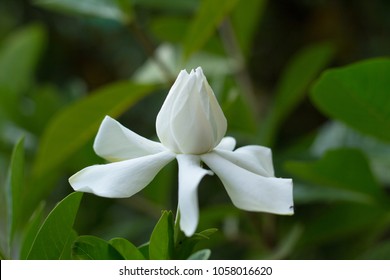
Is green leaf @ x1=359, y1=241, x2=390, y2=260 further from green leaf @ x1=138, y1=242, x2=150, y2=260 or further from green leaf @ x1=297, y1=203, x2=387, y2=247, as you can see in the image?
green leaf @ x1=138, y1=242, x2=150, y2=260

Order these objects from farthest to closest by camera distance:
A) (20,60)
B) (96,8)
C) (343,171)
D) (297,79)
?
(20,60)
(297,79)
(96,8)
(343,171)

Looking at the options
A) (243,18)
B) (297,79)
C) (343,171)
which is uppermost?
(243,18)

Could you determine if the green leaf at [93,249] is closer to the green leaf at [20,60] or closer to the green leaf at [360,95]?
the green leaf at [360,95]

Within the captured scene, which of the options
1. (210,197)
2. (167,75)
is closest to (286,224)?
(210,197)

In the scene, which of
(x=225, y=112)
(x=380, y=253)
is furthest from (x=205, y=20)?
(x=380, y=253)

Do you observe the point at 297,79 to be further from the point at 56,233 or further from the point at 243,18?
the point at 56,233

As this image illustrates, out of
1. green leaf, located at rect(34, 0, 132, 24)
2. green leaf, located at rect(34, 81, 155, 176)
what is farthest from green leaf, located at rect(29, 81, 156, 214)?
green leaf, located at rect(34, 0, 132, 24)
